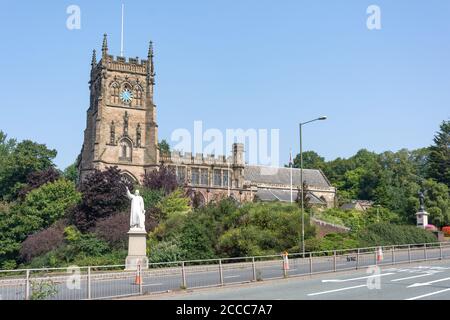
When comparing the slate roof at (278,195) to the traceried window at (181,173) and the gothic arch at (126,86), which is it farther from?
the gothic arch at (126,86)

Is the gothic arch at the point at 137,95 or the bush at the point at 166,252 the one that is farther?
the gothic arch at the point at 137,95

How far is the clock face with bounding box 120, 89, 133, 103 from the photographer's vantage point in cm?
7594

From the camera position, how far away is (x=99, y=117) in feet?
241

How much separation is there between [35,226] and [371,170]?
242ft

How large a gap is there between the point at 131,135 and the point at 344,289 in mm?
58182

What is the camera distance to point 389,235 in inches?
1828

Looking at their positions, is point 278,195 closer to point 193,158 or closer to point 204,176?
point 204,176

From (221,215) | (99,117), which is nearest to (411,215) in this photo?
(221,215)

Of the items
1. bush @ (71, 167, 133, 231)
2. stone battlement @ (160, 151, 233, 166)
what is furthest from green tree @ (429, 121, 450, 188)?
bush @ (71, 167, 133, 231)

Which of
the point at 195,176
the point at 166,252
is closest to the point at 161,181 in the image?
the point at 195,176

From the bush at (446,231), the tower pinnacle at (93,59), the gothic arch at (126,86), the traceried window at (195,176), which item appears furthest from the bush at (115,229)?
the tower pinnacle at (93,59)

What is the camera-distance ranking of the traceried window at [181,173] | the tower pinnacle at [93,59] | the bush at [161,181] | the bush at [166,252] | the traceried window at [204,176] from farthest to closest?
1. the traceried window at [204,176]
2. the traceried window at [181,173]
3. the tower pinnacle at [93,59]
4. the bush at [161,181]
5. the bush at [166,252]

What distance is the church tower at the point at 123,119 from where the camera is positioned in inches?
2891
